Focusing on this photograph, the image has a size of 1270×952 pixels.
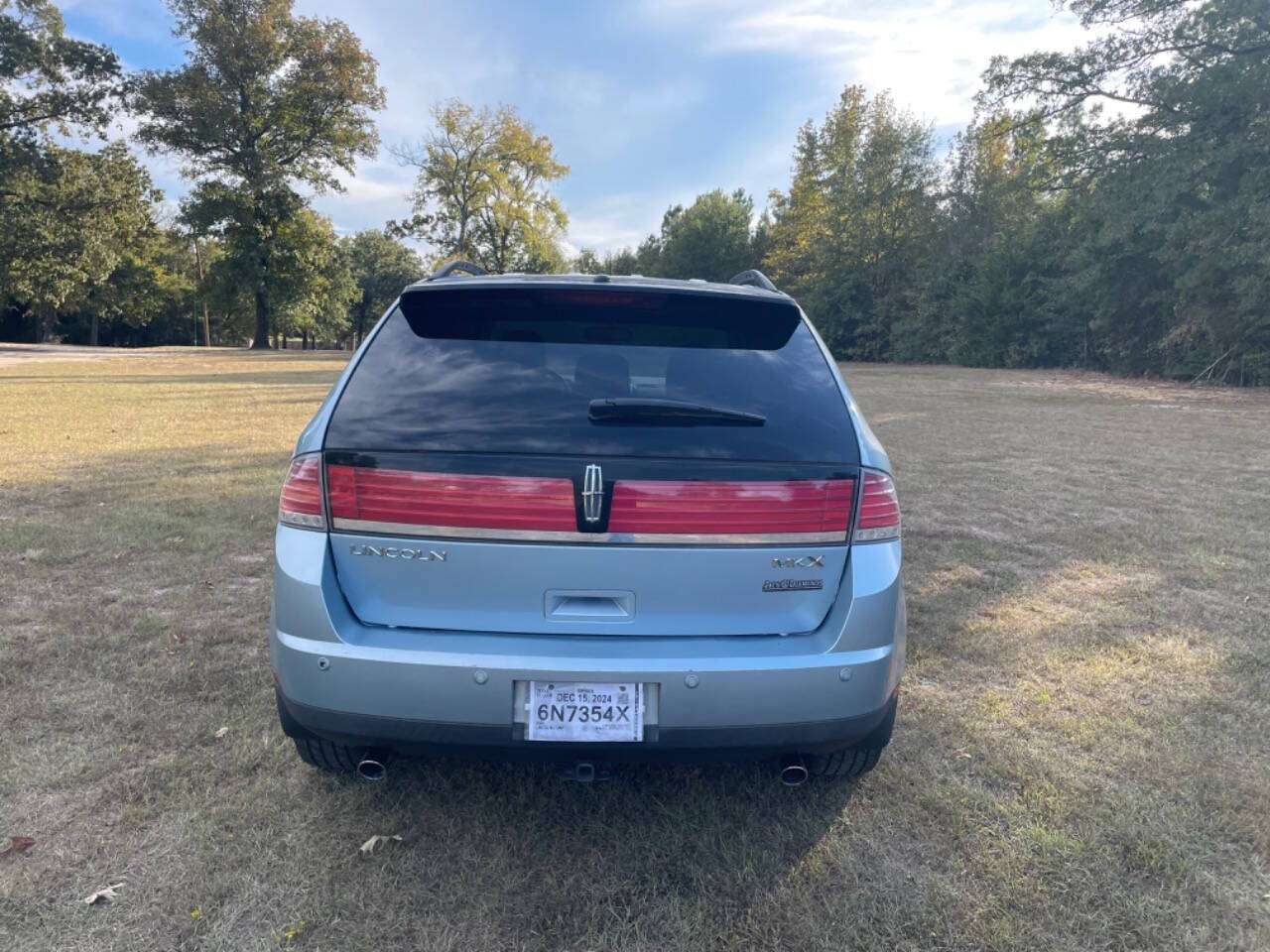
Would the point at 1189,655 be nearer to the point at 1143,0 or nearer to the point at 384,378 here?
the point at 384,378

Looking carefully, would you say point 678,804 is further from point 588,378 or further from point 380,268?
point 380,268

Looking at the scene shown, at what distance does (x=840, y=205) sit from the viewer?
42.2m

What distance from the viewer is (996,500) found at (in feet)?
23.6

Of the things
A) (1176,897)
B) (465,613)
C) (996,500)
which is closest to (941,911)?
(1176,897)

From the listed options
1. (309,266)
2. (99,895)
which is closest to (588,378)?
(99,895)

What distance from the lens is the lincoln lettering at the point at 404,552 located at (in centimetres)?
207

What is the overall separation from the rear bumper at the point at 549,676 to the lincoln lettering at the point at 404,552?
4.7 inches

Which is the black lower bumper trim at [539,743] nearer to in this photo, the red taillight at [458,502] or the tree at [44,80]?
the red taillight at [458,502]

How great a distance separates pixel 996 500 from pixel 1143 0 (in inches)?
889

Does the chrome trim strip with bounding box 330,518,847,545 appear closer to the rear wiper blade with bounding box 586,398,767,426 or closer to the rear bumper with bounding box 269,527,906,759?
the rear bumper with bounding box 269,527,906,759

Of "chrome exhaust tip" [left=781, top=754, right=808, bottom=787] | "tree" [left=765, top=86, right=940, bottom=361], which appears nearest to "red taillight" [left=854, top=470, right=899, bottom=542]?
"chrome exhaust tip" [left=781, top=754, right=808, bottom=787]

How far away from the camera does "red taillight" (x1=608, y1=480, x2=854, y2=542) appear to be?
2.06 m

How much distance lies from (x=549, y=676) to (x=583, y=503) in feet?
1.55

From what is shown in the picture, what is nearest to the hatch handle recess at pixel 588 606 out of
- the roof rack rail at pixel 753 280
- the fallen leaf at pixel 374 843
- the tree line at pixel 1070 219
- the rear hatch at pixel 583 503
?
the rear hatch at pixel 583 503
